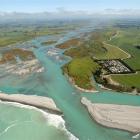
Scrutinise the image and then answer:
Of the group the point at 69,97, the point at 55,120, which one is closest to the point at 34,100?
the point at 69,97

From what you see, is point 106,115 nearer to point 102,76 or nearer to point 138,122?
point 138,122

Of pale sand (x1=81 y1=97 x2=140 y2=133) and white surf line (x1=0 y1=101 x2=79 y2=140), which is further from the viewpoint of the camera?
pale sand (x1=81 y1=97 x2=140 y2=133)

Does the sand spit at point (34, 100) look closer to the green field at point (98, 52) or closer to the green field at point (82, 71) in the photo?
the green field at point (82, 71)

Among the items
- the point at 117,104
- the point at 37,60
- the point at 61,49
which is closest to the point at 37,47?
the point at 61,49

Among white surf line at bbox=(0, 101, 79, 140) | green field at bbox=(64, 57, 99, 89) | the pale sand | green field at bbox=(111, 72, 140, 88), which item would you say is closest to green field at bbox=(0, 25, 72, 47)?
green field at bbox=(64, 57, 99, 89)

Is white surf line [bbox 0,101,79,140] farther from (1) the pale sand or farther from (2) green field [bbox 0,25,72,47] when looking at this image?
(2) green field [bbox 0,25,72,47]

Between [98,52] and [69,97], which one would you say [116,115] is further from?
[98,52]
